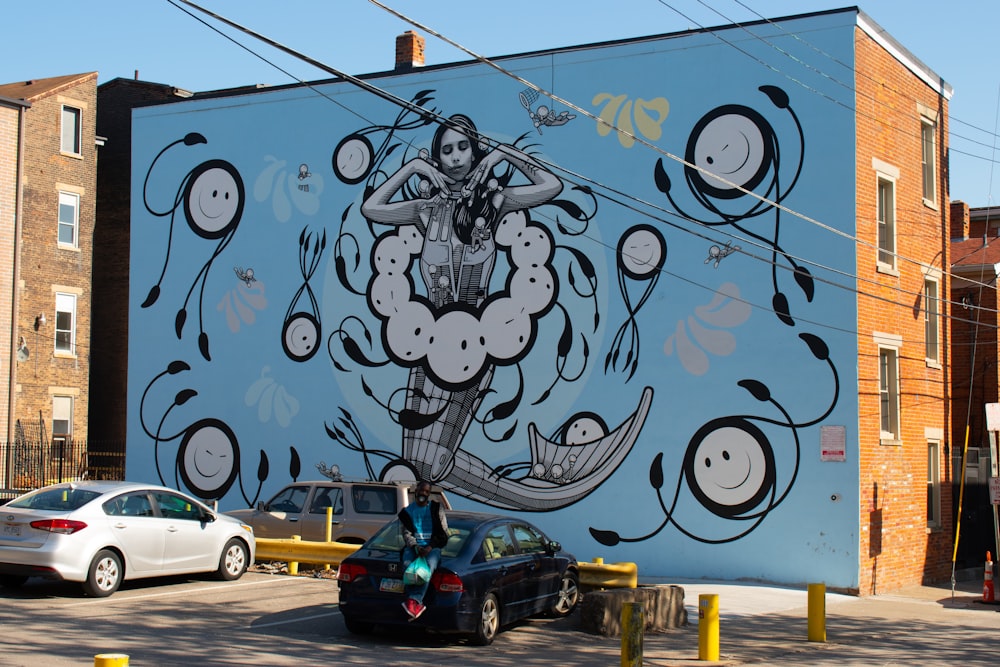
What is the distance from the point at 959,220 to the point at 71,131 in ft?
88.7

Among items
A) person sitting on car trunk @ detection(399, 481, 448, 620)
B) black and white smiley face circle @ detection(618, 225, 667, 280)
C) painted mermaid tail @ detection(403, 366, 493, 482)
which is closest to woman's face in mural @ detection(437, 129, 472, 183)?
black and white smiley face circle @ detection(618, 225, 667, 280)

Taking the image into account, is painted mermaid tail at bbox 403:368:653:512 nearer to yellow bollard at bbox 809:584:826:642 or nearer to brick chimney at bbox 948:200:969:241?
yellow bollard at bbox 809:584:826:642

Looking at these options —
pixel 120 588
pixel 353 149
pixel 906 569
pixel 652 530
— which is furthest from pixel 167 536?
pixel 906 569

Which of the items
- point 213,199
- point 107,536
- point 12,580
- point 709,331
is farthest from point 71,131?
point 107,536

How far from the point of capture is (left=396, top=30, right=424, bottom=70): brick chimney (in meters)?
27.2

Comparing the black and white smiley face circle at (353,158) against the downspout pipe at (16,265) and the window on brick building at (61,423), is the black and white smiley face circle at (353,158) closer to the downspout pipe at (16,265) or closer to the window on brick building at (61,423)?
the downspout pipe at (16,265)

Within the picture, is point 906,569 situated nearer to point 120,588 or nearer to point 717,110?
point 717,110

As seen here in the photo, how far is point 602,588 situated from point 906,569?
7.83 metres

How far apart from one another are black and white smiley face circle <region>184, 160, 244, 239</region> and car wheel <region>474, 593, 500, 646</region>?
1596 centimetres

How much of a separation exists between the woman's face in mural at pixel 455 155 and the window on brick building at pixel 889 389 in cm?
921

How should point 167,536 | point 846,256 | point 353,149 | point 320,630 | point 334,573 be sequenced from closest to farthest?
point 320,630
point 167,536
point 334,573
point 846,256
point 353,149

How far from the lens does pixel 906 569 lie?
21.1 meters

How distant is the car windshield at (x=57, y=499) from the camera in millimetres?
14508

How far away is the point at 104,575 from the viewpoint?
47.8 feet
